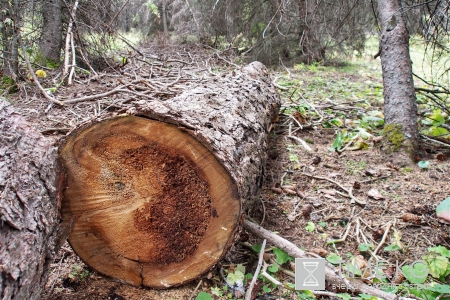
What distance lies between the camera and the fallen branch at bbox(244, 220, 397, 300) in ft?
5.45

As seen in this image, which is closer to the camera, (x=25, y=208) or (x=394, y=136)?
(x=25, y=208)

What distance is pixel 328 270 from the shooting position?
177 cm

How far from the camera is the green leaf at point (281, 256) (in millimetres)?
1928

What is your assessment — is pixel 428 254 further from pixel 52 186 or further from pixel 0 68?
pixel 0 68

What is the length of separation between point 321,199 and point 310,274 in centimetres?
88

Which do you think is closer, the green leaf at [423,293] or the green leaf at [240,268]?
the green leaf at [423,293]

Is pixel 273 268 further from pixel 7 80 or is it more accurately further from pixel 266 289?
pixel 7 80

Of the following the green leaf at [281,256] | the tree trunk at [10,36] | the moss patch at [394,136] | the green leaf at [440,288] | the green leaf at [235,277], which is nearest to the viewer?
the green leaf at [440,288]

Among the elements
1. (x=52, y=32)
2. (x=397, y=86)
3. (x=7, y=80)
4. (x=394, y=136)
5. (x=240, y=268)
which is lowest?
(x=7, y=80)

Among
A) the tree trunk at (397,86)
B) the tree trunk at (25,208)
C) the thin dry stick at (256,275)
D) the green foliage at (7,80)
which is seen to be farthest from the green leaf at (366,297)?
the green foliage at (7,80)

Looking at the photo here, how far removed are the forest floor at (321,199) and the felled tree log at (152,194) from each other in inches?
6.1

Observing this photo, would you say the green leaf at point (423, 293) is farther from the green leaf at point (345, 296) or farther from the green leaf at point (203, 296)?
the green leaf at point (203, 296)

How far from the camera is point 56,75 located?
5016 millimetres

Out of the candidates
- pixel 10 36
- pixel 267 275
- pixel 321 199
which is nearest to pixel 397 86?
pixel 321 199
